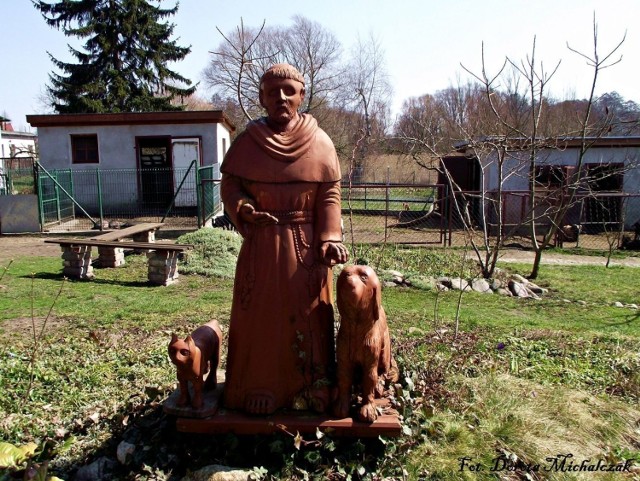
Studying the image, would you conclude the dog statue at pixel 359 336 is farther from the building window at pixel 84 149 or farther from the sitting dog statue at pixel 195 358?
the building window at pixel 84 149

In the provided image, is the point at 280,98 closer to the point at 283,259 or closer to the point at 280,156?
the point at 280,156

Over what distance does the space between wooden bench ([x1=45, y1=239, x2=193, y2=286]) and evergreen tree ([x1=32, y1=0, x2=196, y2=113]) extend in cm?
1698

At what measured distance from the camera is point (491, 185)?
1836 cm

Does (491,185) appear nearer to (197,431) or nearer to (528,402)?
(528,402)

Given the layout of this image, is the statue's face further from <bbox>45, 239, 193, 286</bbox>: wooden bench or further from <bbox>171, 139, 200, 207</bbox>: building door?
<bbox>171, 139, 200, 207</bbox>: building door

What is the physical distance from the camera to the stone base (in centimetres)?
316

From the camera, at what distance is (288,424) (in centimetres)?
317

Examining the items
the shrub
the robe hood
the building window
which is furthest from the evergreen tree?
the robe hood

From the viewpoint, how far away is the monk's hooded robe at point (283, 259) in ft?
10.6

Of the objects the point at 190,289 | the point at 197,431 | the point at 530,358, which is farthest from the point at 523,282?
the point at 197,431

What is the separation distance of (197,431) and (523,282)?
8000 millimetres

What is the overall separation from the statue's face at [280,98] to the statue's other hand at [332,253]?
0.78 m

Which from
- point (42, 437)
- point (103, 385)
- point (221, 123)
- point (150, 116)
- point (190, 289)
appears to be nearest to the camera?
point (42, 437)

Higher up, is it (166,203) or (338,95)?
(338,95)
